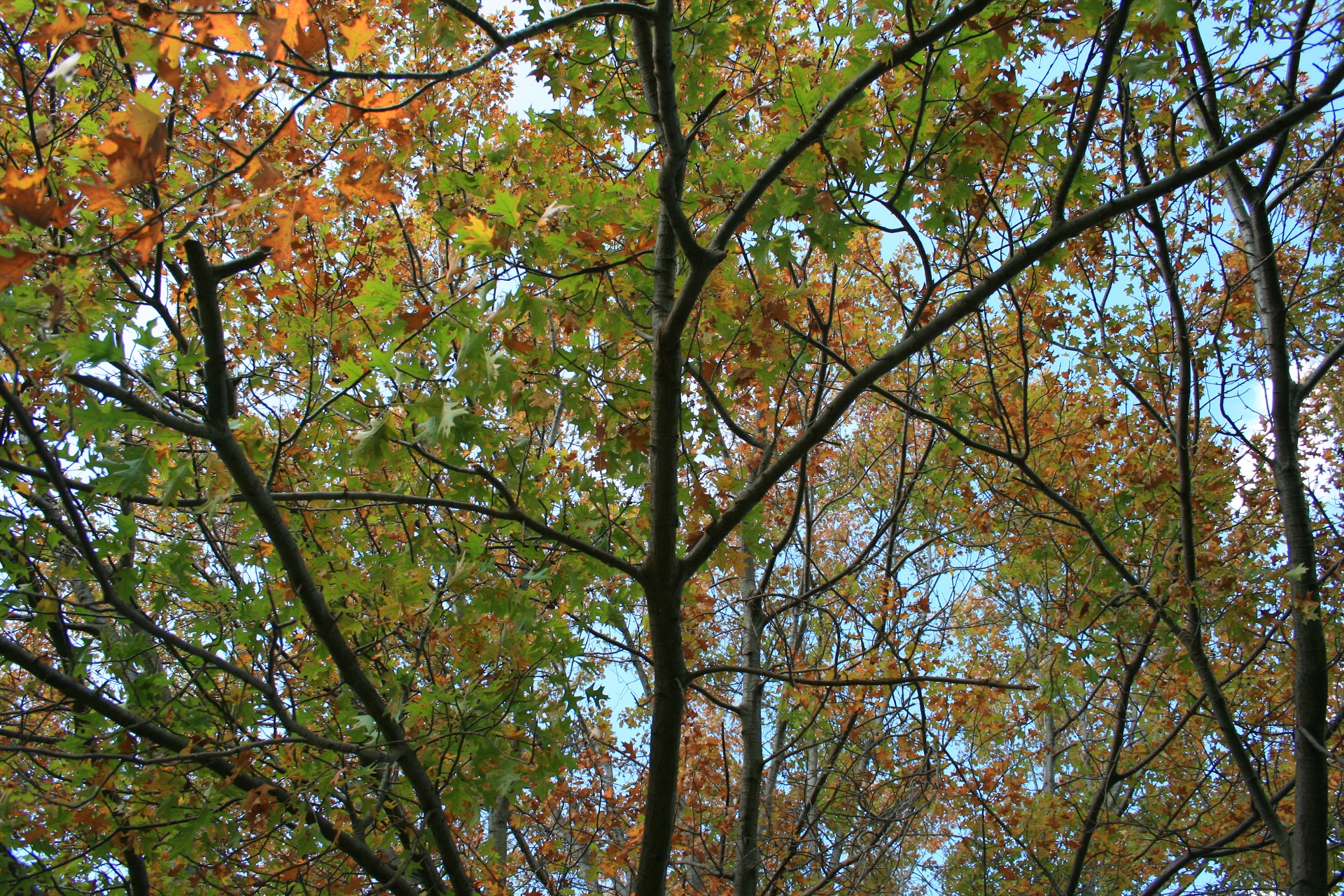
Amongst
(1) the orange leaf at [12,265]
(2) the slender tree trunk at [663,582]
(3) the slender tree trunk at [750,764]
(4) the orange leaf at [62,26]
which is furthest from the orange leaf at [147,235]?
(3) the slender tree trunk at [750,764]

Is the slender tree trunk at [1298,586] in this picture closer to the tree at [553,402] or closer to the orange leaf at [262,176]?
the tree at [553,402]

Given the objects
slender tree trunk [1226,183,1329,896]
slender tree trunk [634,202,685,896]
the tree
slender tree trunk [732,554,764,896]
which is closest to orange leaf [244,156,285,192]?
the tree

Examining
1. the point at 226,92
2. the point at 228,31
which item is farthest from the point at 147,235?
the point at 228,31

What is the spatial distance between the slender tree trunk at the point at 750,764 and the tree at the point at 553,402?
0.04 m

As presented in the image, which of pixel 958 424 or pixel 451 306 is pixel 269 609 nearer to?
pixel 451 306

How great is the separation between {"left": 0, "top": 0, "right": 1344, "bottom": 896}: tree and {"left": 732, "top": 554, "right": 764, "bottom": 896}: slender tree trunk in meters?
0.04

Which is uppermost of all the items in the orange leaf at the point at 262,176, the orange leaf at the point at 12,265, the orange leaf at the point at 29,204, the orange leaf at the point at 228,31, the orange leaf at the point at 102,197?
the orange leaf at the point at 228,31

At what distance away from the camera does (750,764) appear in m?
4.97

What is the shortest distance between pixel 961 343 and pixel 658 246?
450cm

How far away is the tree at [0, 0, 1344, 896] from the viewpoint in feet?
8.38

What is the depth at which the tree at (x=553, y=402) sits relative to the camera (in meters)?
2.55

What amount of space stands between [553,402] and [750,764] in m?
3.03

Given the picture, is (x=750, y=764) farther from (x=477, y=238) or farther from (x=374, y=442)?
(x=477, y=238)

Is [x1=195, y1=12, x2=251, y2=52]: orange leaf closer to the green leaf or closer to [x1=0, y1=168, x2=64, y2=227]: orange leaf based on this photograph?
[x1=0, y1=168, x2=64, y2=227]: orange leaf
